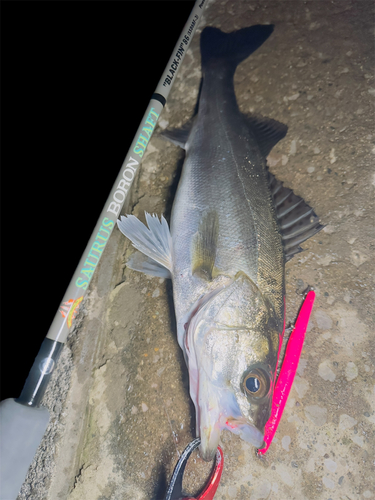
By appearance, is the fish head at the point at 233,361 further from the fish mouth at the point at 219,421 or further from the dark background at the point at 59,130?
the dark background at the point at 59,130

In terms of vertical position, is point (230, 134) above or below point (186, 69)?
below

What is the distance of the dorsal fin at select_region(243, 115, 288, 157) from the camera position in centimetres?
219

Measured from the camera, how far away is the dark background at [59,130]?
2.62 meters

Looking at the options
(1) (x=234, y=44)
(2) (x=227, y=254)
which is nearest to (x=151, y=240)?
(2) (x=227, y=254)

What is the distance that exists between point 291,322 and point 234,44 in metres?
2.08

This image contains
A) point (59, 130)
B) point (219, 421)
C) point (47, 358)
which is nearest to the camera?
point (219, 421)

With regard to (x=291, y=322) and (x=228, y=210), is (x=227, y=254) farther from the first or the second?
(x=291, y=322)

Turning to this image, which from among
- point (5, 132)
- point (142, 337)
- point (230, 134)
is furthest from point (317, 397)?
point (5, 132)

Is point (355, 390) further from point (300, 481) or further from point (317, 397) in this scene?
point (300, 481)

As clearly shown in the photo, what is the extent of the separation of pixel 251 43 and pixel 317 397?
248 centimetres

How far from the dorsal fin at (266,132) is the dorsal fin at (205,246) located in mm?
681

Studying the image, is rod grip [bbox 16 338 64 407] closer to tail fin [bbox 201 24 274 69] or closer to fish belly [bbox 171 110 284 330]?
fish belly [bbox 171 110 284 330]

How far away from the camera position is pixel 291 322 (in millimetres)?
1874

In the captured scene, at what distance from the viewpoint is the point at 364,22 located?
2.43 metres
